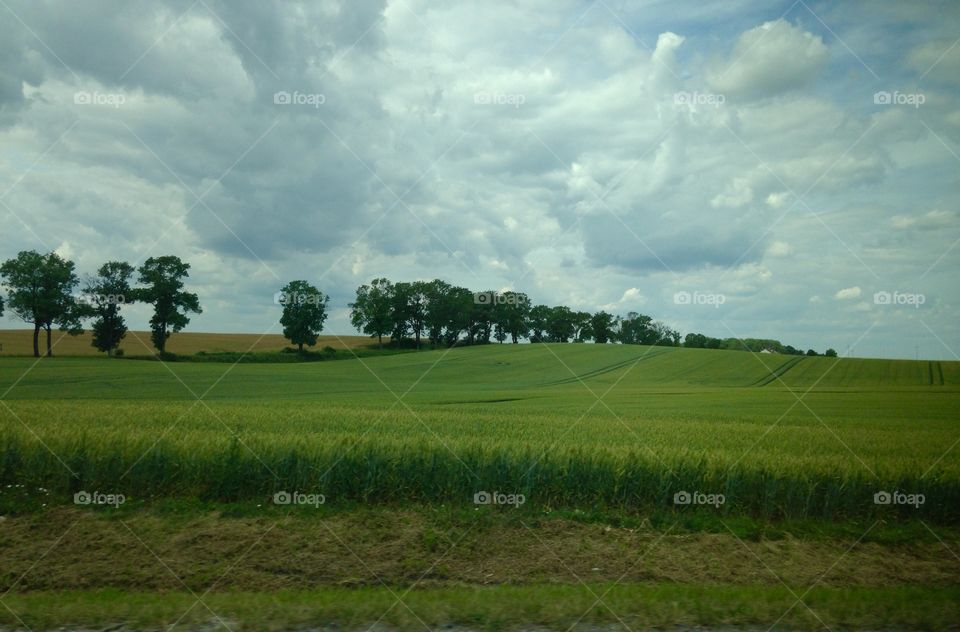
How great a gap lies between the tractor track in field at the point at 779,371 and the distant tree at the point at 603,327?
1368 cm

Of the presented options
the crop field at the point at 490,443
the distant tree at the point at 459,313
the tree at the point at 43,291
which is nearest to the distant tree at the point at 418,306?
the distant tree at the point at 459,313

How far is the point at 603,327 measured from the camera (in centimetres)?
5188

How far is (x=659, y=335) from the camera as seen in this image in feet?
173

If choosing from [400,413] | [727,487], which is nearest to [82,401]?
[400,413]

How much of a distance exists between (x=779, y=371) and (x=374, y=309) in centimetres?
2824

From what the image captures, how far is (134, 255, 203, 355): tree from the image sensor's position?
78.6ft

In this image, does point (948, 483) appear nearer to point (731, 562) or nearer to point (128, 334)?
point (731, 562)

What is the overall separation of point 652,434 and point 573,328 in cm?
3383

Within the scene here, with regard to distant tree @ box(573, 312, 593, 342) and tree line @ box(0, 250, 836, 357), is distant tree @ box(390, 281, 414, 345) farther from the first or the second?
distant tree @ box(573, 312, 593, 342)

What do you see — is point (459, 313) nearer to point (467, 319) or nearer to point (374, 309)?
point (467, 319)

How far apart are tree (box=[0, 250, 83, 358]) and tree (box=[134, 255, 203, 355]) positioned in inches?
95.6

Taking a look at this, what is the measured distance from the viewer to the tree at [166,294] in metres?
24.0

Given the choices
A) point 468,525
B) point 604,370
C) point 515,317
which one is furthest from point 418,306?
point 468,525

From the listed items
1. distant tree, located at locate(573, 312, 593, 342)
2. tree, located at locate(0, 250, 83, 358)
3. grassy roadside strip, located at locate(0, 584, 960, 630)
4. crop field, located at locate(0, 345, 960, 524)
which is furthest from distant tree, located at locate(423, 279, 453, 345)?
grassy roadside strip, located at locate(0, 584, 960, 630)
